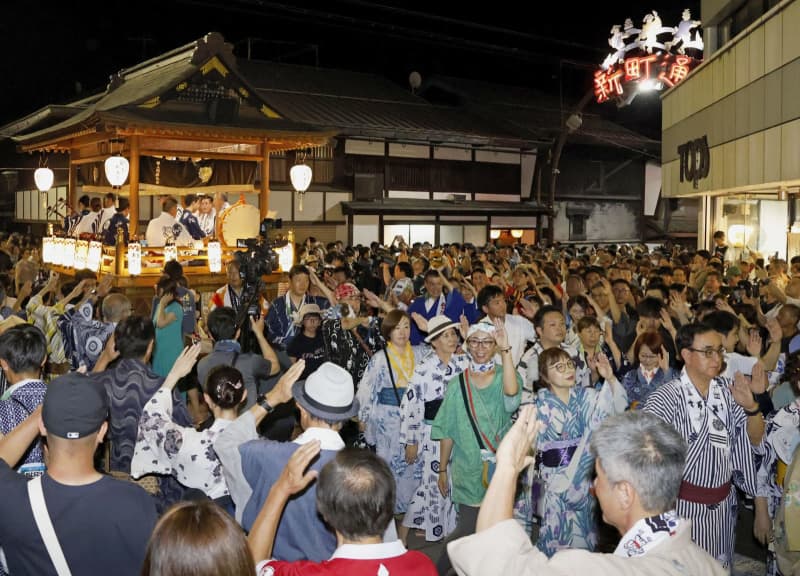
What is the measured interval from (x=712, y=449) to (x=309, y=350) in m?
4.09

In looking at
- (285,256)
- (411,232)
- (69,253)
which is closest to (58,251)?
(69,253)

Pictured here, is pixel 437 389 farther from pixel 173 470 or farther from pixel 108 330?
pixel 108 330

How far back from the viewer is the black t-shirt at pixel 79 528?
118 inches

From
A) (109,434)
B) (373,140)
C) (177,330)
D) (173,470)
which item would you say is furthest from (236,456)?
(373,140)

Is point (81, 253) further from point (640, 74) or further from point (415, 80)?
point (415, 80)

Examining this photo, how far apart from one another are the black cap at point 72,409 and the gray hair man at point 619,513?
1.58m

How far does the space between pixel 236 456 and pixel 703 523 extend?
273 centimetres

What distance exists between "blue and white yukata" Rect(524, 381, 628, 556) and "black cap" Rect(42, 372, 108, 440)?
2.91 meters

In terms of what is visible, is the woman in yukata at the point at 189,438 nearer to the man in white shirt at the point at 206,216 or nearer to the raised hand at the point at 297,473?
the raised hand at the point at 297,473

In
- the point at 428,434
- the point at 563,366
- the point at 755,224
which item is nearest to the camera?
the point at 563,366

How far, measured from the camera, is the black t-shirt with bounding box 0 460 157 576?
3.01 metres

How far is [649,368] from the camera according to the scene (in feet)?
22.0

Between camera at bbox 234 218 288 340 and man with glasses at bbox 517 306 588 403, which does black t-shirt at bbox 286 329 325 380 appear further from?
man with glasses at bbox 517 306 588 403

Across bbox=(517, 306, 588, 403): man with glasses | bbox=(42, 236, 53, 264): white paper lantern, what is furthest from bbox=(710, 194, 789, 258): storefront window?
bbox=(42, 236, 53, 264): white paper lantern
